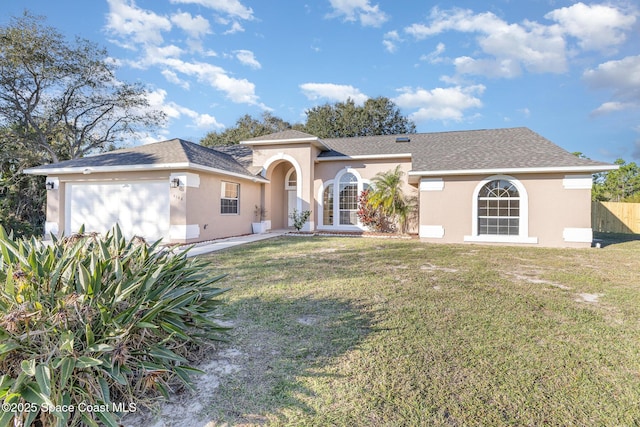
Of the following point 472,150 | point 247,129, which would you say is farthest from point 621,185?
point 247,129

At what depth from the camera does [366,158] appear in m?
16.2

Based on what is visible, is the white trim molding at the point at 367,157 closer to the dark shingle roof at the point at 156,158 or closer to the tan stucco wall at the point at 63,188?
the dark shingle roof at the point at 156,158

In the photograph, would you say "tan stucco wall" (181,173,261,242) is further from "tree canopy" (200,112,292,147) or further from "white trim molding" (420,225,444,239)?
"tree canopy" (200,112,292,147)

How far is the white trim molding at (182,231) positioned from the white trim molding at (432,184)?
385 inches

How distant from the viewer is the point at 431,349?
138 inches

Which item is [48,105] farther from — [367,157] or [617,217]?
[617,217]

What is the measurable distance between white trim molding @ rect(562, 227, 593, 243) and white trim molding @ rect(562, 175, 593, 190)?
62.7 inches

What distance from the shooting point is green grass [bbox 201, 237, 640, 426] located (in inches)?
101

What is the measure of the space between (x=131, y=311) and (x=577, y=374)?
14.4 feet

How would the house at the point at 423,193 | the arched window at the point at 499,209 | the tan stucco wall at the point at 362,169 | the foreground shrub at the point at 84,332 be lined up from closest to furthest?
1. the foreground shrub at the point at 84,332
2. the house at the point at 423,193
3. the arched window at the point at 499,209
4. the tan stucco wall at the point at 362,169

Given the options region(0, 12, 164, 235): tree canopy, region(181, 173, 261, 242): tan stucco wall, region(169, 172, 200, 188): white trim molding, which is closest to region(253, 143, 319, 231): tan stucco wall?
region(181, 173, 261, 242): tan stucco wall

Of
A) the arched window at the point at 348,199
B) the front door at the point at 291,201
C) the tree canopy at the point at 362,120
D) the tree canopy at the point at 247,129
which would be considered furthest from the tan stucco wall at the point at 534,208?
the tree canopy at the point at 247,129

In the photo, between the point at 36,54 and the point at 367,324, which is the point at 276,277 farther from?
the point at 36,54

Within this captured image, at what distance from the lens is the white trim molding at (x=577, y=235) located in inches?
451
